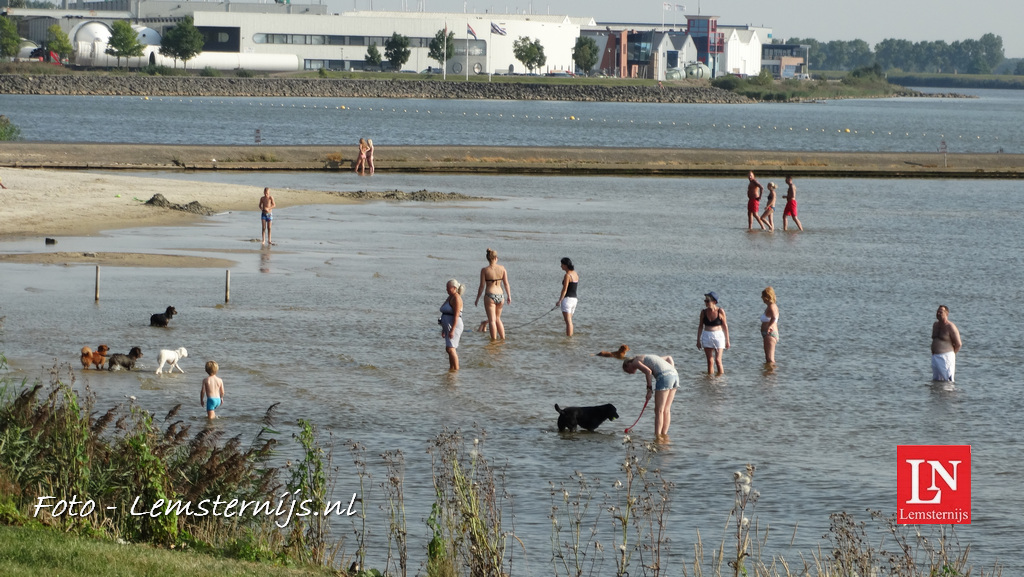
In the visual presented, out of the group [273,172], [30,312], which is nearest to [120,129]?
[273,172]

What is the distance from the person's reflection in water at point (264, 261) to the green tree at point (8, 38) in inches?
6103

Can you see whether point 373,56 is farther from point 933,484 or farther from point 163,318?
point 933,484

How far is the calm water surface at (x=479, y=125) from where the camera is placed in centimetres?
9106

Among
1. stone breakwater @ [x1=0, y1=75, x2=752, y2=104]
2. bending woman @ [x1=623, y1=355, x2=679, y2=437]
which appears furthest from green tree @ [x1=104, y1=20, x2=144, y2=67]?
bending woman @ [x1=623, y1=355, x2=679, y2=437]

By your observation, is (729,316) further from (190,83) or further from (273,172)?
(190,83)

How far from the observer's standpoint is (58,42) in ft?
553

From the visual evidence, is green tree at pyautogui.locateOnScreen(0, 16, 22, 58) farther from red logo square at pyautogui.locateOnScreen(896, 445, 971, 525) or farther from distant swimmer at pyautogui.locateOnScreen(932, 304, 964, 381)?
red logo square at pyautogui.locateOnScreen(896, 445, 971, 525)

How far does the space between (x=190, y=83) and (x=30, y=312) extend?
152773 mm

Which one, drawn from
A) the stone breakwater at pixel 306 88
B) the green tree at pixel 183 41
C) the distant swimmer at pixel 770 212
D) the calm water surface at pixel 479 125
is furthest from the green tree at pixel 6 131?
the green tree at pixel 183 41

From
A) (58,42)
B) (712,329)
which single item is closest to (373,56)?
(58,42)

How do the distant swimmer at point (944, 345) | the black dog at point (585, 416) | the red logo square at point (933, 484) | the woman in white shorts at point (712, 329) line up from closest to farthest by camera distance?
the red logo square at point (933, 484) < the black dog at point (585, 416) < the distant swimmer at point (944, 345) < the woman in white shorts at point (712, 329)

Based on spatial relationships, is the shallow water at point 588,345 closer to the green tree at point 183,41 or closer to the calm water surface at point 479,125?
the calm water surface at point 479,125

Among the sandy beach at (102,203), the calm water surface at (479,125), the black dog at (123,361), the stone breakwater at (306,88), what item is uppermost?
the stone breakwater at (306,88)

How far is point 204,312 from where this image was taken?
841 inches
